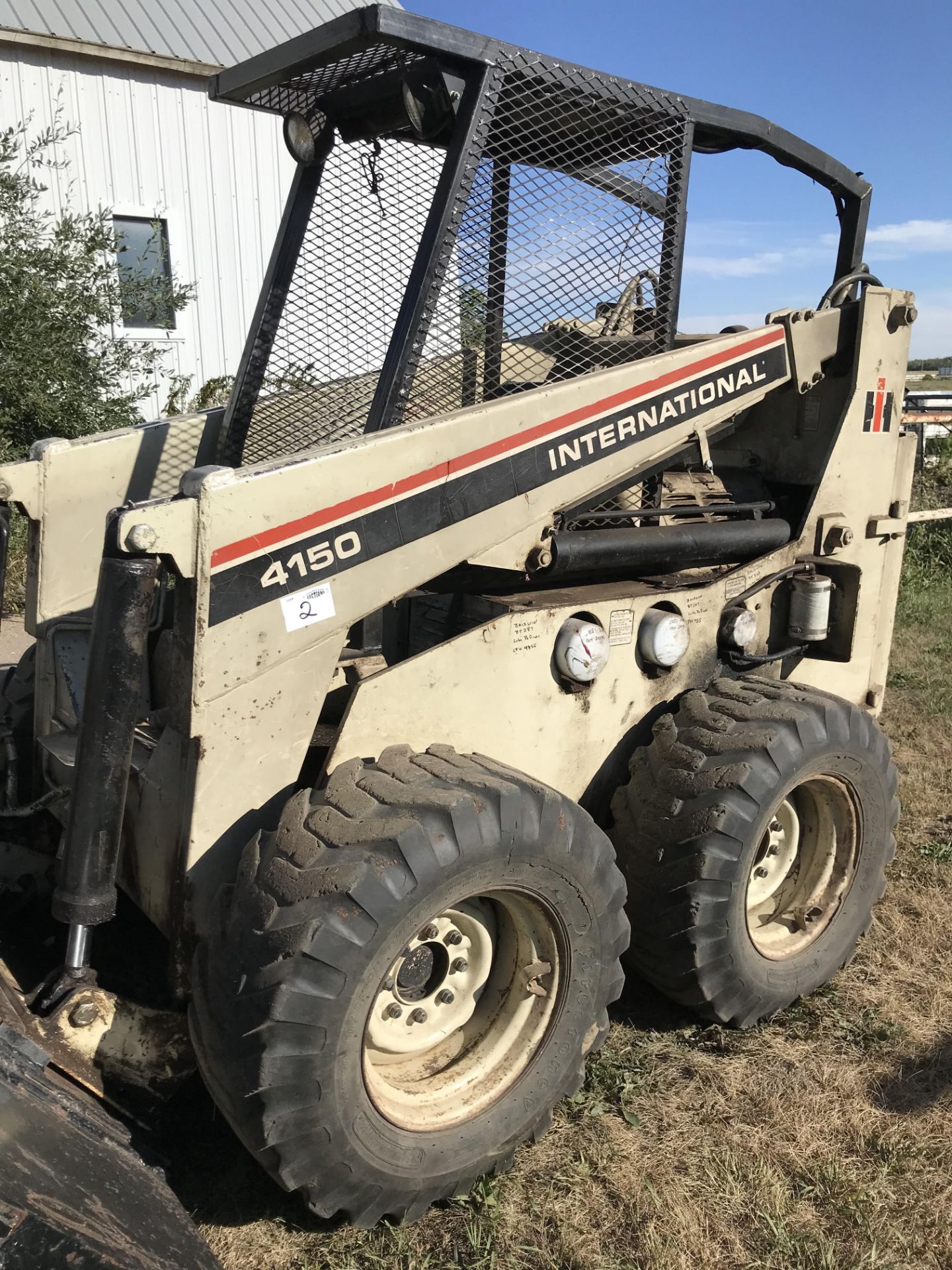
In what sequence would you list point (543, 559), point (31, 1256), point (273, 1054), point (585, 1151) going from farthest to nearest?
1. point (543, 559)
2. point (585, 1151)
3. point (273, 1054)
4. point (31, 1256)

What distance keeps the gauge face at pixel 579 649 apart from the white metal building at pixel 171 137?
9.13 metres

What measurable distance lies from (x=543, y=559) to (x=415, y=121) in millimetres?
1319

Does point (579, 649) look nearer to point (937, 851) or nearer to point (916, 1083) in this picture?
point (916, 1083)

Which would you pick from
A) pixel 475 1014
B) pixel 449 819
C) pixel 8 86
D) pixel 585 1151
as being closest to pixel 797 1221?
pixel 585 1151

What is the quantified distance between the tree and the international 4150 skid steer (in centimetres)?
643

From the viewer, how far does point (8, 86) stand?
9.97 metres

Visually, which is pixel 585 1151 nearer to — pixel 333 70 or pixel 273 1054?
pixel 273 1054

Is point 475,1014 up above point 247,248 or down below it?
below

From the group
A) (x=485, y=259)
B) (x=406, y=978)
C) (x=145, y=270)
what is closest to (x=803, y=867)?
(x=406, y=978)

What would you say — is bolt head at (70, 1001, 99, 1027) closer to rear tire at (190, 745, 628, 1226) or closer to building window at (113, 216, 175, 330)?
rear tire at (190, 745, 628, 1226)

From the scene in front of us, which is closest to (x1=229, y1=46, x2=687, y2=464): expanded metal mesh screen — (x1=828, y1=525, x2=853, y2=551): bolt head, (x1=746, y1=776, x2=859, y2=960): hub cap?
(x1=828, y1=525, x2=853, y2=551): bolt head

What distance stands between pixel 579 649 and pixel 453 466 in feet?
2.34

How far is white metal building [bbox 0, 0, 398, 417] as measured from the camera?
10211 mm

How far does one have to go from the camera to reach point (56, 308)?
9680 millimetres
